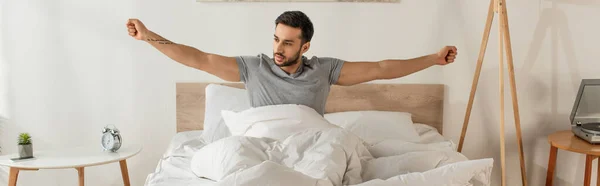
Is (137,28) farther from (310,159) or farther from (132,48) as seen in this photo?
(132,48)

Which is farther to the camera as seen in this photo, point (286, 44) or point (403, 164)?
point (286, 44)

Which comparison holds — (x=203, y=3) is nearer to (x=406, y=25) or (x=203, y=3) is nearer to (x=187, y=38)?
(x=187, y=38)

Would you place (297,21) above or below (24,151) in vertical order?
above

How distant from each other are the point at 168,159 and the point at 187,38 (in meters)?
0.86

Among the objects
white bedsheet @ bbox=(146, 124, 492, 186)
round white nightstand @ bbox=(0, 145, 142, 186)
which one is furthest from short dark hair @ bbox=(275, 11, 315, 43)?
round white nightstand @ bbox=(0, 145, 142, 186)

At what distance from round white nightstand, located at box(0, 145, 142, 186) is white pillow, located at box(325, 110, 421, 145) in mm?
993

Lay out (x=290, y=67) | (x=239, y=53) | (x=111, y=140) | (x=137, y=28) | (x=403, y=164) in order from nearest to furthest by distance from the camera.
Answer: (x=403, y=164) → (x=137, y=28) → (x=290, y=67) → (x=111, y=140) → (x=239, y=53)

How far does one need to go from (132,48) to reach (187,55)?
3.04 feet

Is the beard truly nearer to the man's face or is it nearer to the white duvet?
the man's face

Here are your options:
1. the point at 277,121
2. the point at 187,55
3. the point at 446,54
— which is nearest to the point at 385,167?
the point at 277,121

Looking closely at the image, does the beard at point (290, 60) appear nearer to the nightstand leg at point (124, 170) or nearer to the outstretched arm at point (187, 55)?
the outstretched arm at point (187, 55)

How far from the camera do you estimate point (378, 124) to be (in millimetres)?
3021

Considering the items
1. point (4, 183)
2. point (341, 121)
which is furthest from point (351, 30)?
point (4, 183)

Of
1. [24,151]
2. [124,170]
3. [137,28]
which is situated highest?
[137,28]
